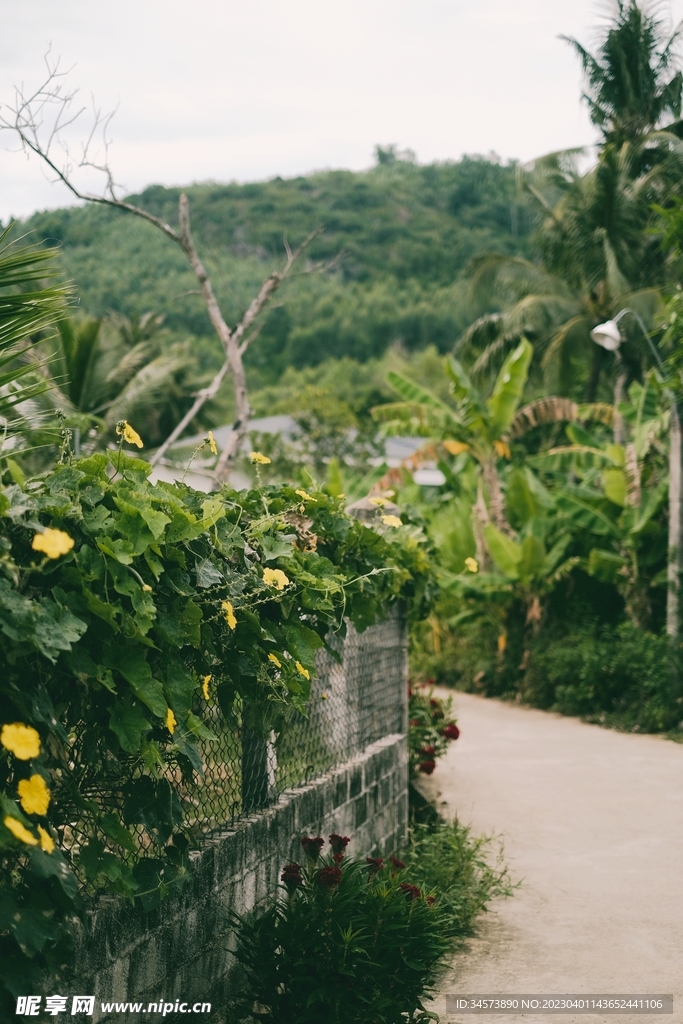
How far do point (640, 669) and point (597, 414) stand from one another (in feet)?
27.1

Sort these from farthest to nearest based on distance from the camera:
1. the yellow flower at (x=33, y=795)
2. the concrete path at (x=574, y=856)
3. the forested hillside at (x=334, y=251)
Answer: the forested hillside at (x=334, y=251), the concrete path at (x=574, y=856), the yellow flower at (x=33, y=795)

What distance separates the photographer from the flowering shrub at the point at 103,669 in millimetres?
2168

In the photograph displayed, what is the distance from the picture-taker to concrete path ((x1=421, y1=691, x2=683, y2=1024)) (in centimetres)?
462

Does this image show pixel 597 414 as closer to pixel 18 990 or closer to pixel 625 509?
pixel 625 509

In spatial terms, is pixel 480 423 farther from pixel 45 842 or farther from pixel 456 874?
pixel 45 842

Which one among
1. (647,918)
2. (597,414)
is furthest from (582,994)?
(597,414)

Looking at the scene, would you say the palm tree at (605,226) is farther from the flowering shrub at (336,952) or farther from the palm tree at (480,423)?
the flowering shrub at (336,952)

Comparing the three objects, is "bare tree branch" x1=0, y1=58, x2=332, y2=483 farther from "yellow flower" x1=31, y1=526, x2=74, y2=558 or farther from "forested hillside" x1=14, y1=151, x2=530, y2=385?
"forested hillside" x1=14, y1=151, x2=530, y2=385

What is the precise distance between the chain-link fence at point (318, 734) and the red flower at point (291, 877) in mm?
298

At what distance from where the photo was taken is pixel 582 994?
4363 mm

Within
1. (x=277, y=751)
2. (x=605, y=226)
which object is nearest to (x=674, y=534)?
(x=277, y=751)

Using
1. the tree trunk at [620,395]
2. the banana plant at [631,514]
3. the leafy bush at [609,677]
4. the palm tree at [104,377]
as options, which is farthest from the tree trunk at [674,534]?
the palm tree at [104,377]

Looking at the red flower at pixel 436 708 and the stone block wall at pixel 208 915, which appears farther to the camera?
the red flower at pixel 436 708

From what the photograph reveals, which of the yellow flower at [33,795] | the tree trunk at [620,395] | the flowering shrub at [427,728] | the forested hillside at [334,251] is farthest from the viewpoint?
the forested hillside at [334,251]
